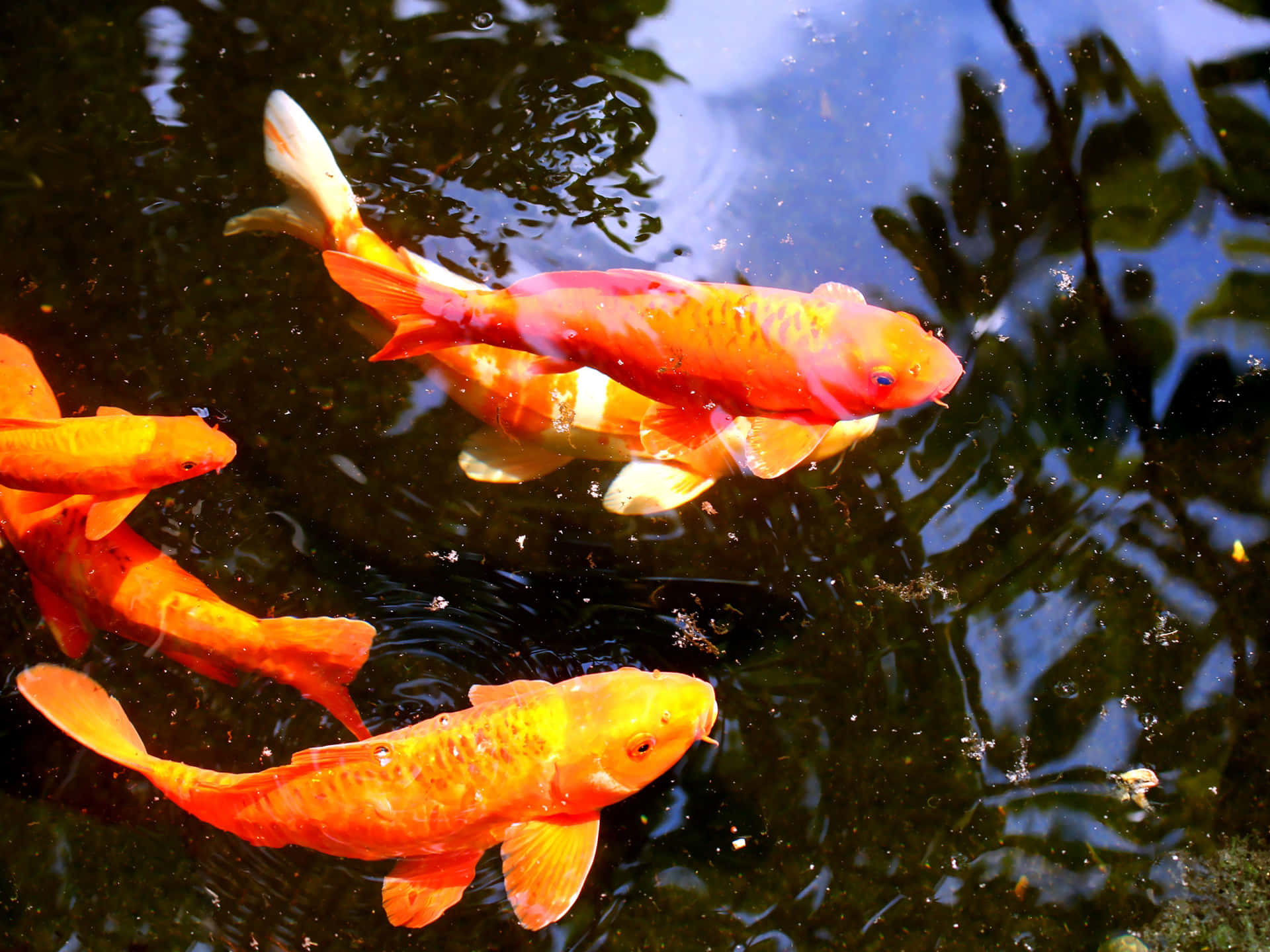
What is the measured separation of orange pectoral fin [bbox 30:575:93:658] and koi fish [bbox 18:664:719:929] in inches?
15.4

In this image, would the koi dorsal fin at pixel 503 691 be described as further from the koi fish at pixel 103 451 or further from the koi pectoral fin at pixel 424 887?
the koi fish at pixel 103 451

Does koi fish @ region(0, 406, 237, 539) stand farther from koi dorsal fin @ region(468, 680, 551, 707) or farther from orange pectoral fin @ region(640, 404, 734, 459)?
orange pectoral fin @ region(640, 404, 734, 459)

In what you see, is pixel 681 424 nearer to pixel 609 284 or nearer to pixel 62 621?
pixel 609 284

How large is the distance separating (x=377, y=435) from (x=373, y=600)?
562 mm

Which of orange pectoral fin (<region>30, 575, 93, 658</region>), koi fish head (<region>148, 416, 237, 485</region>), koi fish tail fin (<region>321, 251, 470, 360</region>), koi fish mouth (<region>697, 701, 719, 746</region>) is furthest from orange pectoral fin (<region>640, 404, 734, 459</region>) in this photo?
orange pectoral fin (<region>30, 575, 93, 658</region>)

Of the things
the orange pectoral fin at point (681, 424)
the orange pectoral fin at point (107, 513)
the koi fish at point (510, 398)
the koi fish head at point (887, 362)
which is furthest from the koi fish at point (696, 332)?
the orange pectoral fin at point (107, 513)

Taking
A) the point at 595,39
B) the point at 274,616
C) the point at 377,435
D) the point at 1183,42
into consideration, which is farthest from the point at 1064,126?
the point at 274,616

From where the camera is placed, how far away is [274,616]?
2.83 m

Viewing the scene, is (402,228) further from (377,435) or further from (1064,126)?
(1064,126)

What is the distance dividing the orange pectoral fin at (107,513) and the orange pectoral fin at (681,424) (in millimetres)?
1561

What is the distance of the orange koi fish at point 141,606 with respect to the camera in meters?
2.44

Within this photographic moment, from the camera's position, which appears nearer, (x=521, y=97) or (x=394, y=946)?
(x=394, y=946)

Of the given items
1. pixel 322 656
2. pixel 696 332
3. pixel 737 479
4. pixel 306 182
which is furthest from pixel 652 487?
pixel 306 182

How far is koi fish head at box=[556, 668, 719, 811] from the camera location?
2.24m
